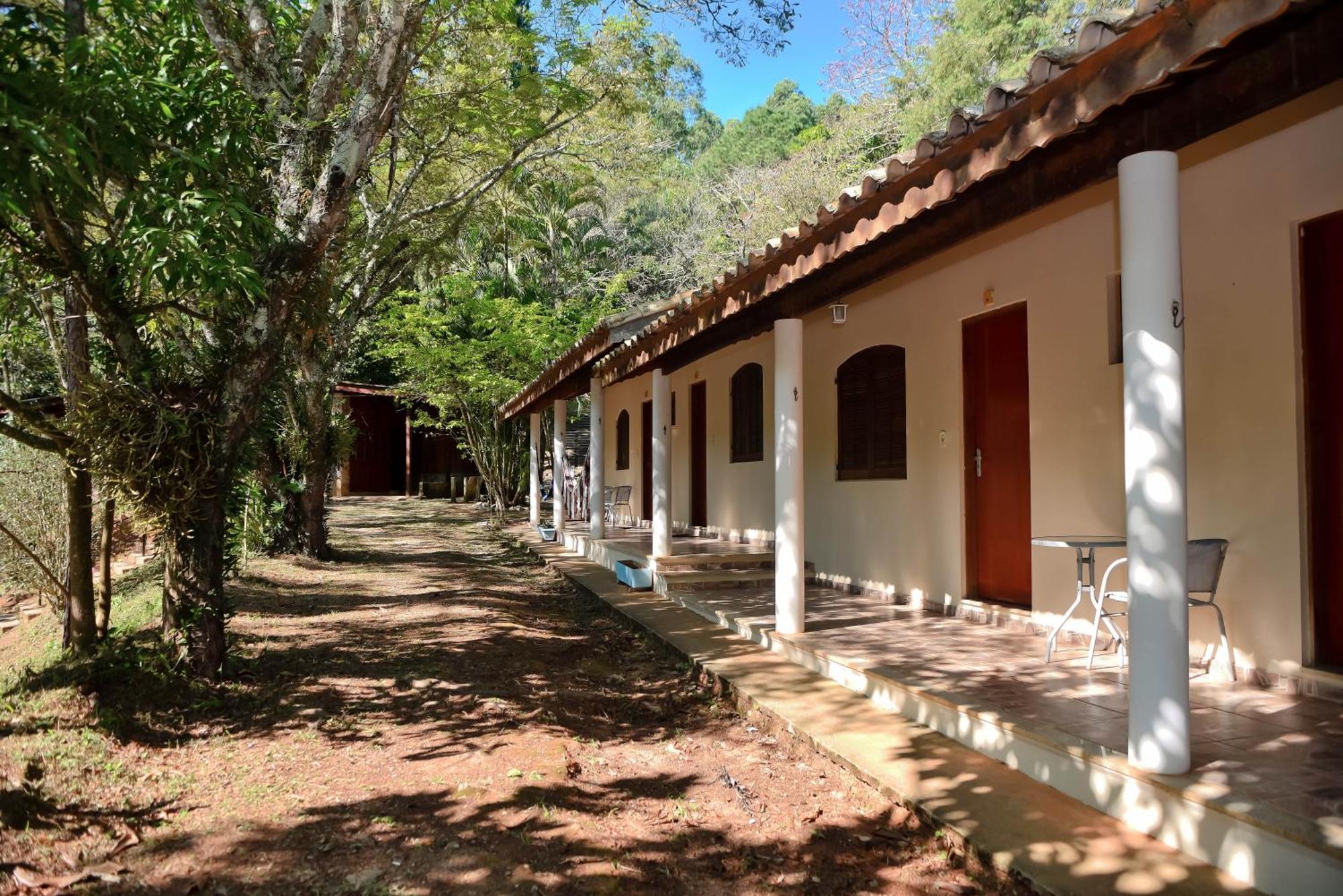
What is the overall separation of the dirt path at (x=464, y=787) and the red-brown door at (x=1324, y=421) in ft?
7.36

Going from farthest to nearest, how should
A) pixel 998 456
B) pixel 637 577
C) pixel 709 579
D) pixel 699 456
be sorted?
1. pixel 699 456
2. pixel 637 577
3. pixel 709 579
4. pixel 998 456

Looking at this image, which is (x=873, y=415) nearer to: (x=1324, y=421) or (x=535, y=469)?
(x=1324, y=421)

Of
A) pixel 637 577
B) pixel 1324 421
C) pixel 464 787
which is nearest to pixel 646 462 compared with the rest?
pixel 637 577

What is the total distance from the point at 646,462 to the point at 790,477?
28.3ft

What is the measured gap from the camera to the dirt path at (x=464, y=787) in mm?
2895

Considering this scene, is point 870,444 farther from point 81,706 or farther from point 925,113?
point 925,113

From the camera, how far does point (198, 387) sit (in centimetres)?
484

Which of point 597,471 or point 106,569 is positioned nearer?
point 106,569

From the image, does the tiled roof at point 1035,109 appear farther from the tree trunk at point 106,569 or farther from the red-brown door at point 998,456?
the tree trunk at point 106,569

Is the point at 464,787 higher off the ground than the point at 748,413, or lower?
lower

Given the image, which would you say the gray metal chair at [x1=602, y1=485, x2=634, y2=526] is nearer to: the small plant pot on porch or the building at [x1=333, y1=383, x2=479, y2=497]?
the small plant pot on porch

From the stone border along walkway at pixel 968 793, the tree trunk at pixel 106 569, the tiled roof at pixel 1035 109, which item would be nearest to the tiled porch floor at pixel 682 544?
the stone border along walkway at pixel 968 793

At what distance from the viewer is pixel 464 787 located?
3.58 m

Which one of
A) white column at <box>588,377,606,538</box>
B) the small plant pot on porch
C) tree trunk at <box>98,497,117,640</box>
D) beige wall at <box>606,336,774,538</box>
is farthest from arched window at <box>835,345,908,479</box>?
tree trunk at <box>98,497,117,640</box>
